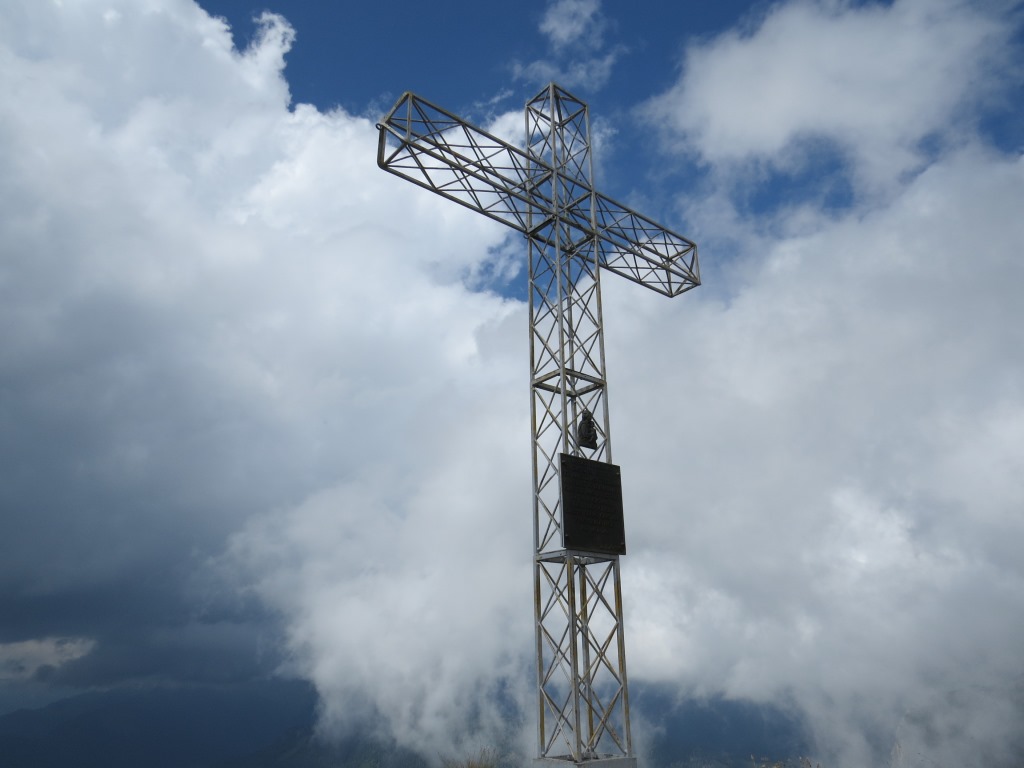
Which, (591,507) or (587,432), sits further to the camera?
(587,432)

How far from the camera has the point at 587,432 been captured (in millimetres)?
14281

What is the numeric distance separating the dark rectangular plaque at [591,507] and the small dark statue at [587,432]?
612 mm

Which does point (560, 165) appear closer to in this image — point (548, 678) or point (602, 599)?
point (602, 599)

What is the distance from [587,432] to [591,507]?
159cm

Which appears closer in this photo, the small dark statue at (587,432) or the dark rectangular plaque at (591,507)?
the dark rectangular plaque at (591,507)

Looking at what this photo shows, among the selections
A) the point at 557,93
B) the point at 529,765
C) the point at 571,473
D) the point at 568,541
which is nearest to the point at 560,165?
the point at 557,93

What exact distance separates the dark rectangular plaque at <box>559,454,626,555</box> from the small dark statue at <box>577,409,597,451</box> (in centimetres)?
61

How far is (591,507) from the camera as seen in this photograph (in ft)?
43.8

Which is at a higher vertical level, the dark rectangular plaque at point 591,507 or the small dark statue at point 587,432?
the small dark statue at point 587,432

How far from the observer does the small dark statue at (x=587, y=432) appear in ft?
46.7

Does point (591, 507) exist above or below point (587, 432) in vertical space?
below

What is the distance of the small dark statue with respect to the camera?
560 inches

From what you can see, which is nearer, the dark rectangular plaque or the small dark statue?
the dark rectangular plaque

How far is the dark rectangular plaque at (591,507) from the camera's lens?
510 inches
